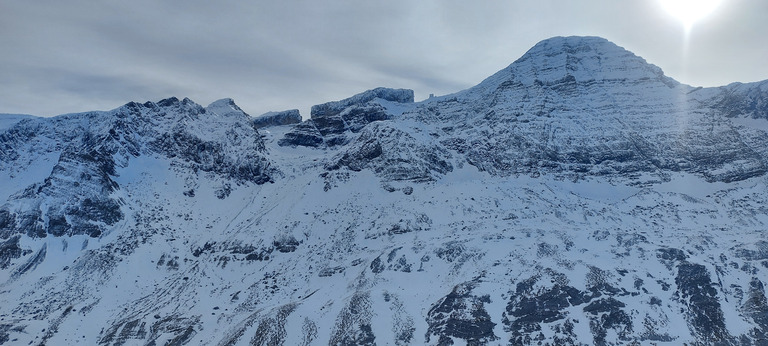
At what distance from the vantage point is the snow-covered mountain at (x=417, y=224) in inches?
3465

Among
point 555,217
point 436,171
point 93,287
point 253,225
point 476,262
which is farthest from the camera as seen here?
point 436,171

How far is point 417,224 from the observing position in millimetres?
122625

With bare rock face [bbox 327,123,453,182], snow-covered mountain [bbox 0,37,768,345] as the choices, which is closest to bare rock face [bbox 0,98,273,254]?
snow-covered mountain [bbox 0,37,768,345]

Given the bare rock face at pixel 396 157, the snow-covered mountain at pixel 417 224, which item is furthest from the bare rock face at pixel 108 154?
the bare rock face at pixel 396 157

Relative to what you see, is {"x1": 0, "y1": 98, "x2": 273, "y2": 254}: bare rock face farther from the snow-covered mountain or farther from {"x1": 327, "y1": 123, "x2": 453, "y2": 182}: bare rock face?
{"x1": 327, "y1": 123, "x2": 453, "y2": 182}: bare rock face

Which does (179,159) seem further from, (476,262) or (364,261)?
(476,262)

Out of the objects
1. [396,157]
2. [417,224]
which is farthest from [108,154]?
[417,224]

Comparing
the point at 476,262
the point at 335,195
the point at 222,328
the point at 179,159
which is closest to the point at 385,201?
the point at 335,195

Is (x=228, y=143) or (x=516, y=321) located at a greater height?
(x=228, y=143)

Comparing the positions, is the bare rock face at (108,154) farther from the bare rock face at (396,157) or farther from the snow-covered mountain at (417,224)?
the bare rock face at (396,157)

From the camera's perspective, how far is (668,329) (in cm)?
A: 8069

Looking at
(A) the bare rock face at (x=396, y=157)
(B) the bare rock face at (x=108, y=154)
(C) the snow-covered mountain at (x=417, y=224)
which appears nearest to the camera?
(C) the snow-covered mountain at (x=417, y=224)

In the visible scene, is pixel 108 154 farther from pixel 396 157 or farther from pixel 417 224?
pixel 417 224

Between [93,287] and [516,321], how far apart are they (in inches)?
3303
